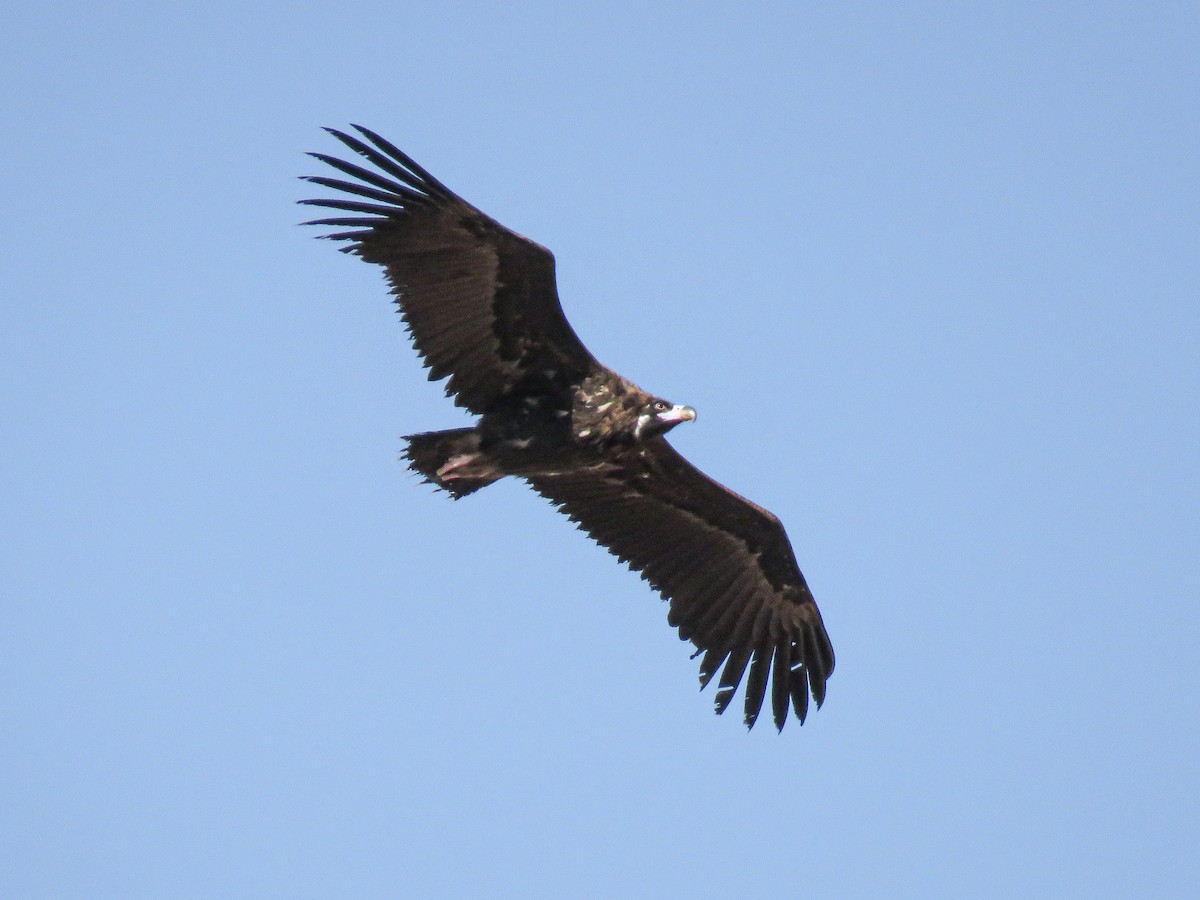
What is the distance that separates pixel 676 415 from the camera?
12695 millimetres

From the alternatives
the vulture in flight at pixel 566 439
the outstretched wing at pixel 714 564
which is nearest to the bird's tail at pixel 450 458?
the vulture in flight at pixel 566 439

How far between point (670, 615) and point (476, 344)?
3.07 metres

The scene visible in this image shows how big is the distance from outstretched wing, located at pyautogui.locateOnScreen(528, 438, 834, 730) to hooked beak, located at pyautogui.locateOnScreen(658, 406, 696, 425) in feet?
3.26

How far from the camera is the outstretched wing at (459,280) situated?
12.0m

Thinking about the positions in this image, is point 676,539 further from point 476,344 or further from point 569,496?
point 476,344

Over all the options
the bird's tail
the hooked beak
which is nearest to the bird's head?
the hooked beak

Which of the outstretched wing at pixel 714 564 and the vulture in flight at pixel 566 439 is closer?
the vulture in flight at pixel 566 439

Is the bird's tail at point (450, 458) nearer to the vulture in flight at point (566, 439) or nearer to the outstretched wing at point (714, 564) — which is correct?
the vulture in flight at point (566, 439)

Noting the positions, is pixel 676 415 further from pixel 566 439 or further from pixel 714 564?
pixel 714 564

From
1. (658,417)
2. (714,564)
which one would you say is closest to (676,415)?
(658,417)

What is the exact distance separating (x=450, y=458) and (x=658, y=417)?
64.4 inches

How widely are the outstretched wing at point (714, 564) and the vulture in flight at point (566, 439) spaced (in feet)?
0.04

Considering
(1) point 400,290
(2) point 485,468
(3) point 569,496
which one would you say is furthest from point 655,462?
(1) point 400,290

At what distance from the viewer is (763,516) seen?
14.2 meters
